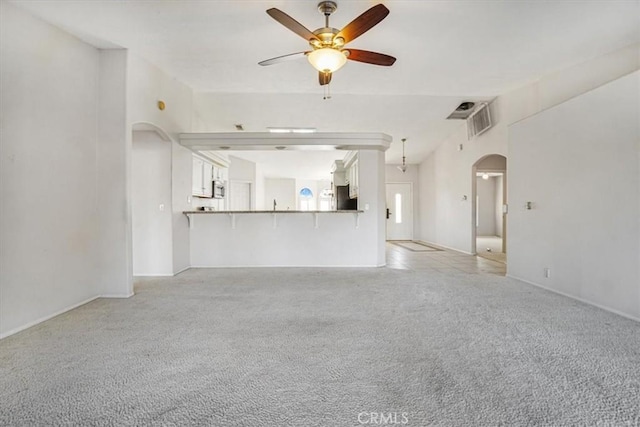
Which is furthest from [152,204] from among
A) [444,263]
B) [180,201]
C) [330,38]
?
[444,263]

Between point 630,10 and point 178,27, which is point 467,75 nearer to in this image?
point 630,10

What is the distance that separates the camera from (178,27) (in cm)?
320

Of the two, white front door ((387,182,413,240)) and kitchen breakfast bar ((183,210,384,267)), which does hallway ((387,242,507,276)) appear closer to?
kitchen breakfast bar ((183,210,384,267))

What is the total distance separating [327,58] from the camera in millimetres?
2818

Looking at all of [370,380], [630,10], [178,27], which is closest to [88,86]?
[178,27]

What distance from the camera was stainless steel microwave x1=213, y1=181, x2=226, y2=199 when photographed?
260 inches

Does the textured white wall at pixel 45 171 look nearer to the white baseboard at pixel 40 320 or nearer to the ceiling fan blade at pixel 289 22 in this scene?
the white baseboard at pixel 40 320

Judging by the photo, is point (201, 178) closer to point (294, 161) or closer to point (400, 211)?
point (294, 161)

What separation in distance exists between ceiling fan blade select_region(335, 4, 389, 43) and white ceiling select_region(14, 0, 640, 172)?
1.34 ft

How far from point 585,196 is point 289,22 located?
3682 millimetres

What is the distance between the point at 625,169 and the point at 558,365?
7.51 feet

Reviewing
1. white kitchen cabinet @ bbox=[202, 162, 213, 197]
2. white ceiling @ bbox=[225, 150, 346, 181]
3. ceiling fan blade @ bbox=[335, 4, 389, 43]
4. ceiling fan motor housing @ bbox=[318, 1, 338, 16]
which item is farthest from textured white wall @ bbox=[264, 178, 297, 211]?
ceiling fan blade @ bbox=[335, 4, 389, 43]

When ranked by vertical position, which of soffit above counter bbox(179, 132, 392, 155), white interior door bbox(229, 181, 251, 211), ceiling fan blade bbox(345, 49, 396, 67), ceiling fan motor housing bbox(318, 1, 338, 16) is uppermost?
ceiling fan motor housing bbox(318, 1, 338, 16)

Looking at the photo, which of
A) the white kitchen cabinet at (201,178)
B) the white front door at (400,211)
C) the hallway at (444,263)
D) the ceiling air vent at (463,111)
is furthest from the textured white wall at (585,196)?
the white front door at (400,211)
